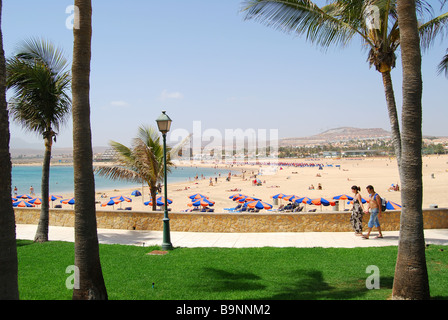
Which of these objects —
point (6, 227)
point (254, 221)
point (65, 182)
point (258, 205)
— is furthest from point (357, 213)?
Answer: point (65, 182)

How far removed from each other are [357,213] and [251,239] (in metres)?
3.26

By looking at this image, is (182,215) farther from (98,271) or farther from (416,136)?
(416,136)

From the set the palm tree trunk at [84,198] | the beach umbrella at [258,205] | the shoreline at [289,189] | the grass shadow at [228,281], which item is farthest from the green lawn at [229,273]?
the beach umbrella at [258,205]

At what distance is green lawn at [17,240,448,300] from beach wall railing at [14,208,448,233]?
8.89ft

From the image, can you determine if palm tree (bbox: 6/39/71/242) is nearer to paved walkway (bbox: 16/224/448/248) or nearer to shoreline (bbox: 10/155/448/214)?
paved walkway (bbox: 16/224/448/248)

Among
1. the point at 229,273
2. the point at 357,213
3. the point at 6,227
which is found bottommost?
the point at 229,273

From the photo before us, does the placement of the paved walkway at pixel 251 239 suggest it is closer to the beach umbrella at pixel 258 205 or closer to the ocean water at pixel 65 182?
the beach umbrella at pixel 258 205

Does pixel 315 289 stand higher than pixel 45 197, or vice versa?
pixel 45 197

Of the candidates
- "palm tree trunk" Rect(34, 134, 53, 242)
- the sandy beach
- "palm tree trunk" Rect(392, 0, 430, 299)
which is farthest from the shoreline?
"palm tree trunk" Rect(392, 0, 430, 299)

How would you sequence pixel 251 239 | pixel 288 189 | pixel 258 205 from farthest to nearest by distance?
pixel 288 189 < pixel 258 205 < pixel 251 239

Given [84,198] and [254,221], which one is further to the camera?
[254,221]

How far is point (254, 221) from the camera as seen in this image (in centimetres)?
1180

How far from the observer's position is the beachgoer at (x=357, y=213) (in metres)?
10.5

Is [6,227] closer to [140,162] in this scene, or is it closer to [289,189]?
[140,162]
